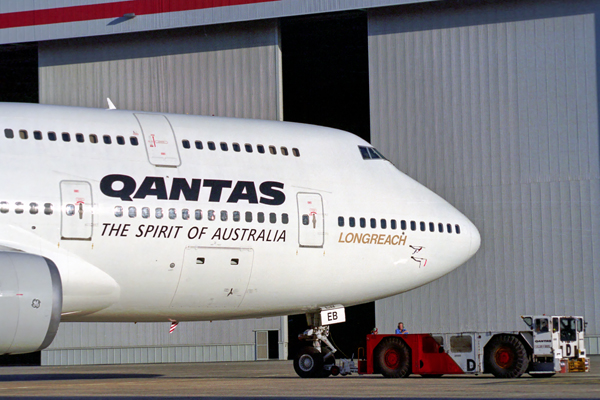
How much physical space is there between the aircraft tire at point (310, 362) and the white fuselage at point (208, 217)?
1068mm

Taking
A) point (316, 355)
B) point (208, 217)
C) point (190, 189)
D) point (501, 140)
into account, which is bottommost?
point (316, 355)

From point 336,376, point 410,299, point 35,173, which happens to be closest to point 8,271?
point 35,173

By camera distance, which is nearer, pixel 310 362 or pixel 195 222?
pixel 195 222

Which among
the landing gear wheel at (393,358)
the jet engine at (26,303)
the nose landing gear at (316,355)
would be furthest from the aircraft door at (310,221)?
the jet engine at (26,303)

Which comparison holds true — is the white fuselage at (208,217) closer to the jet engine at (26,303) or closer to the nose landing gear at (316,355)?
the nose landing gear at (316,355)

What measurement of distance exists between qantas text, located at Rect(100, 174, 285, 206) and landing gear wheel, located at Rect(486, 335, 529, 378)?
640cm

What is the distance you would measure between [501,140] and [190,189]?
18.2 meters

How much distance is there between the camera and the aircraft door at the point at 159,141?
17672 millimetres

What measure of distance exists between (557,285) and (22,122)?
21.7 metres

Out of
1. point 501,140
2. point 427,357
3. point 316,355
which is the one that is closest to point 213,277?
point 316,355

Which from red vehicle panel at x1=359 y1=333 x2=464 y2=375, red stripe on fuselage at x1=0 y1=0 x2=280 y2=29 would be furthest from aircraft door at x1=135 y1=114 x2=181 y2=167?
red stripe on fuselage at x1=0 y1=0 x2=280 y2=29

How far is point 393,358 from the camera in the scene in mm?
21703

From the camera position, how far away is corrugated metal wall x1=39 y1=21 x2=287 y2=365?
3566 cm

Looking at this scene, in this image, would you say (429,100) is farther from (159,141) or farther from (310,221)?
(159,141)
